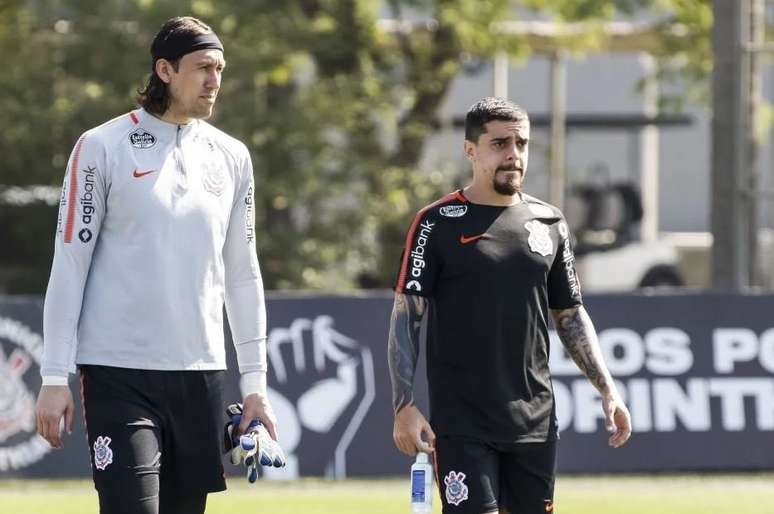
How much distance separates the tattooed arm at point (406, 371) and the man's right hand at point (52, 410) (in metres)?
1.23

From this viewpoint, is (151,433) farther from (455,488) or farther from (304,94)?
(304,94)

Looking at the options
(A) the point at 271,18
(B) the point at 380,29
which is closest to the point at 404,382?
(A) the point at 271,18

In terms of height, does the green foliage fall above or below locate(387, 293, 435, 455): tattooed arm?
above

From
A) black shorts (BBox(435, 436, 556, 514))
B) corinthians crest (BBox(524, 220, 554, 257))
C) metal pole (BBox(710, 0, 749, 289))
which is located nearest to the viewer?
black shorts (BBox(435, 436, 556, 514))

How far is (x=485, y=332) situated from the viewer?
227 inches

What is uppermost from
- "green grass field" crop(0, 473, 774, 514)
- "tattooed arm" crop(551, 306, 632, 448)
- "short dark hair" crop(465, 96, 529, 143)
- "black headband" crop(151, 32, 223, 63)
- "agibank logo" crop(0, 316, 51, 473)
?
"black headband" crop(151, 32, 223, 63)

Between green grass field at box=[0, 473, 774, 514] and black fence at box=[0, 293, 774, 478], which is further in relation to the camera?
black fence at box=[0, 293, 774, 478]

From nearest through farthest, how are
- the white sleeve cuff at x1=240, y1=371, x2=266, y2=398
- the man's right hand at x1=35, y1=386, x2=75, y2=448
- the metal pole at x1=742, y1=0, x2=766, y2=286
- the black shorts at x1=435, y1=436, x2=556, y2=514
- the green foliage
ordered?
the man's right hand at x1=35, y1=386, x2=75, y2=448 < the white sleeve cuff at x1=240, y1=371, x2=266, y2=398 < the black shorts at x1=435, y1=436, x2=556, y2=514 < the metal pole at x1=742, y1=0, x2=766, y2=286 < the green foliage

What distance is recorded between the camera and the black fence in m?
12.9

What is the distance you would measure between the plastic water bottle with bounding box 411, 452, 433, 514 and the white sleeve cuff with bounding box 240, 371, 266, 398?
61cm

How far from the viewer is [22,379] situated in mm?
12883

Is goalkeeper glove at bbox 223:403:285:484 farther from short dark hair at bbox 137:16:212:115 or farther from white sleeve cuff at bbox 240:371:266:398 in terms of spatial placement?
short dark hair at bbox 137:16:212:115

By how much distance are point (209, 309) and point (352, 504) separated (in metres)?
6.60

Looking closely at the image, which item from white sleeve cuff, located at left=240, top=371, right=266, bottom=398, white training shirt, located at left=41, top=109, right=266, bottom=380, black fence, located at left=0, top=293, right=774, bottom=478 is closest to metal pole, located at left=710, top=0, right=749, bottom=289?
black fence, located at left=0, top=293, right=774, bottom=478
